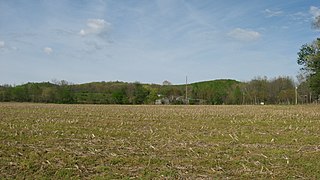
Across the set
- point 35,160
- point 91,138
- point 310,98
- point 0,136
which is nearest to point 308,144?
point 91,138

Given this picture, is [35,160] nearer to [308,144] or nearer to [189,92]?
[308,144]

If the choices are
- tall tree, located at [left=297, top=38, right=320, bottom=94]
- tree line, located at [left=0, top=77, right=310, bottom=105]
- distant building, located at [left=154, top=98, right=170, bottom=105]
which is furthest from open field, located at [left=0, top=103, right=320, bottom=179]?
distant building, located at [left=154, top=98, right=170, bottom=105]

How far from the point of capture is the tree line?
101812mm

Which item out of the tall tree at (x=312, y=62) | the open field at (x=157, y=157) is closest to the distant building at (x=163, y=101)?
the tall tree at (x=312, y=62)

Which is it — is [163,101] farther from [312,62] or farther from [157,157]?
[157,157]

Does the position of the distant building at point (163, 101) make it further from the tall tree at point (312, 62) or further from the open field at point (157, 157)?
the open field at point (157, 157)

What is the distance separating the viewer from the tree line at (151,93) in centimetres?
10181

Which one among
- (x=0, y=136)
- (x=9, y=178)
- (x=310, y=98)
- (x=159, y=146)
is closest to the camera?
(x=9, y=178)

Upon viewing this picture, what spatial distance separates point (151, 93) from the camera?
358 ft

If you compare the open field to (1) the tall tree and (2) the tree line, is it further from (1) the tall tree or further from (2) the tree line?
(2) the tree line

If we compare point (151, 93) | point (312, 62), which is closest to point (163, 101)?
point (151, 93)

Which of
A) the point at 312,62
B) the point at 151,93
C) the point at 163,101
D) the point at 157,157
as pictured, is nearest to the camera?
the point at 157,157

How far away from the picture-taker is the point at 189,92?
11575 centimetres

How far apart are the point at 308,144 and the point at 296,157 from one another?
288 cm
